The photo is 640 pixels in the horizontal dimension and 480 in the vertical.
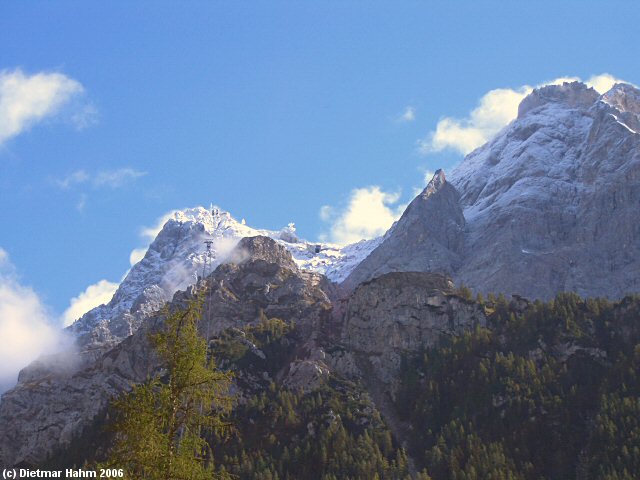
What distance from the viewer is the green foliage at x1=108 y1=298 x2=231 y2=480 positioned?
30.0 m

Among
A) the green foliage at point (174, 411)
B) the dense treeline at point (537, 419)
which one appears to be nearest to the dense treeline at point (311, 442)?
the dense treeline at point (537, 419)

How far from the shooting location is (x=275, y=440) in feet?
585

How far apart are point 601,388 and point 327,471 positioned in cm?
6380

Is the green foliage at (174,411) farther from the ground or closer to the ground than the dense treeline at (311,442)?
closer to the ground

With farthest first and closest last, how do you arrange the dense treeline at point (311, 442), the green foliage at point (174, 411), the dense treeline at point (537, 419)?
A: the dense treeline at point (311, 442) → the dense treeline at point (537, 419) → the green foliage at point (174, 411)

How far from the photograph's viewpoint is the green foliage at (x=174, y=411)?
3005cm

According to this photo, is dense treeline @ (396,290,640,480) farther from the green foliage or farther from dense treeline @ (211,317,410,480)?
the green foliage

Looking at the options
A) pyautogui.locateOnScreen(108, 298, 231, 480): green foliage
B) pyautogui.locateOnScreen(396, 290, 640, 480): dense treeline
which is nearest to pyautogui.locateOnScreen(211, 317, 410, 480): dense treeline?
pyautogui.locateOnScreen(396, 290, 640, 480): dense treeline

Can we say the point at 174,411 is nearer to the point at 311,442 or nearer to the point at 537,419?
the point at 311,442

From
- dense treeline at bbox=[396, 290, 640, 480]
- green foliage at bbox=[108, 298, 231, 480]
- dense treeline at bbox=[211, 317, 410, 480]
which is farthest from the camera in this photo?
dense treeline at bbox=[211, 317, 410, 480]

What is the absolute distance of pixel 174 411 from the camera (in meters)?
31.1

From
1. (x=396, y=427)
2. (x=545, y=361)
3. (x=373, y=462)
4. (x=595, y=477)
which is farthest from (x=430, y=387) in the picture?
(x=595, y=477)

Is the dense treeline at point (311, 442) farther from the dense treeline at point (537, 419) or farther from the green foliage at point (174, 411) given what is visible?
the green foliage at point (174, 411)

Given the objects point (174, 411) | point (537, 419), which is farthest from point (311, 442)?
point (174, 411)
